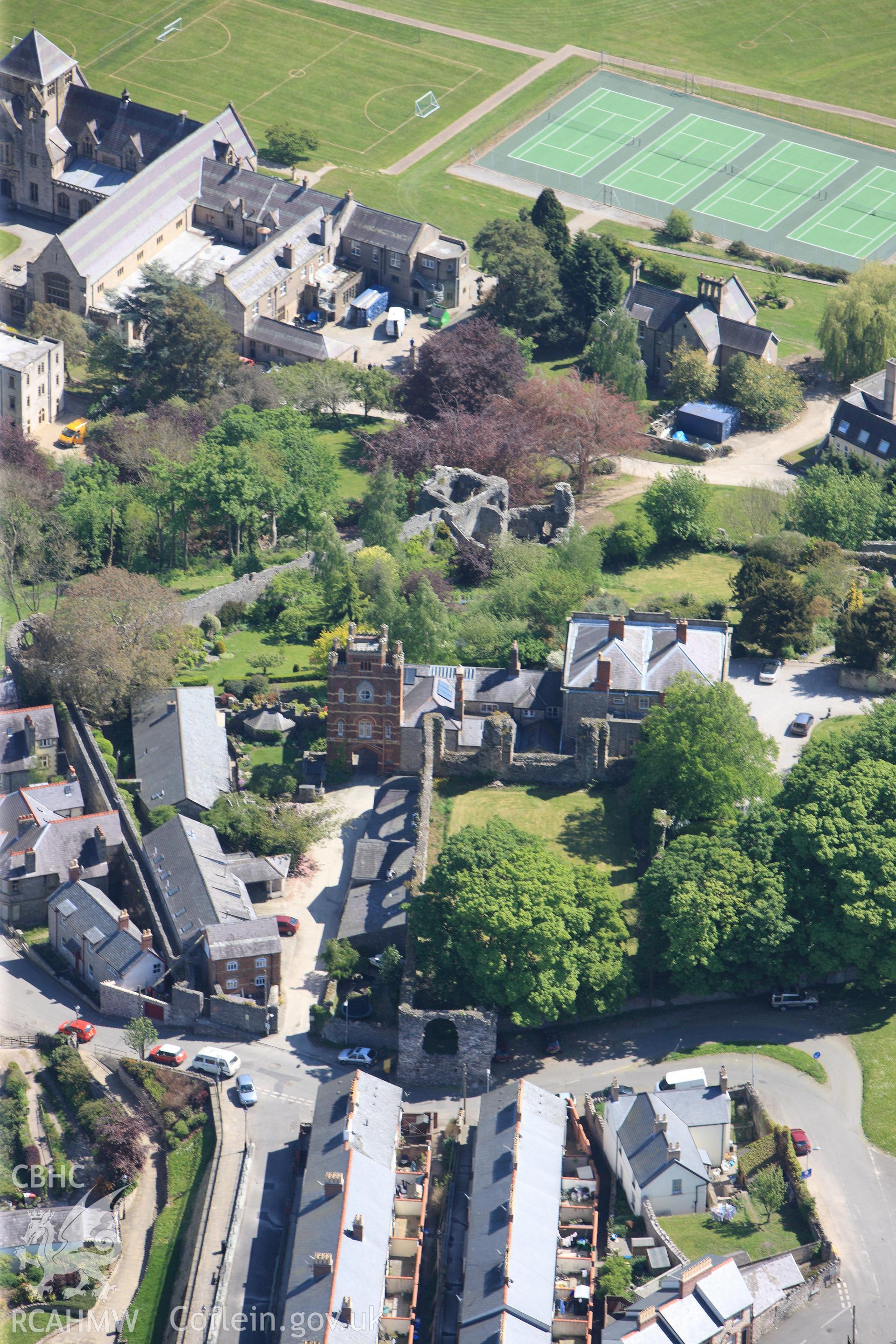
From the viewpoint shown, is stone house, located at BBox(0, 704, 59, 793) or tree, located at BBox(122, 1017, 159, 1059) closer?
tree, located at BBox(122, 1017, 159, 1059)

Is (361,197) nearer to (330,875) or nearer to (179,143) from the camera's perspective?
(179,143)

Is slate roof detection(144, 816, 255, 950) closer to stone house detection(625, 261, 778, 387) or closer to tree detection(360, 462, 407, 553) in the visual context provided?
tree detection(360, 462, 407, 553)

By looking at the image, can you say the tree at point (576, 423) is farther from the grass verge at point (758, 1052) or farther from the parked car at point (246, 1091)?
the parked car at point (246, 1091)

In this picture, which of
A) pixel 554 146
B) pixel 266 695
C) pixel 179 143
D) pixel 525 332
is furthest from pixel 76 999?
pixel 554 146

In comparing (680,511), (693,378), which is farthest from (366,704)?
(693,378)

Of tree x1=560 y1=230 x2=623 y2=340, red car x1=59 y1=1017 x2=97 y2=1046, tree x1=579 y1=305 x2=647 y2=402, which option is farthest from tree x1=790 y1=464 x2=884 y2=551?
red car x1=59 y1=1017 x2=97 y2=1046

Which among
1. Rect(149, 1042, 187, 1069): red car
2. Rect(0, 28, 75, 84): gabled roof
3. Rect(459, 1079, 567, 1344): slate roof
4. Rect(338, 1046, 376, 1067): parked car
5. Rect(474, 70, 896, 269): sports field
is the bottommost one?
Rect(474, 70, 896, 269): sports field
